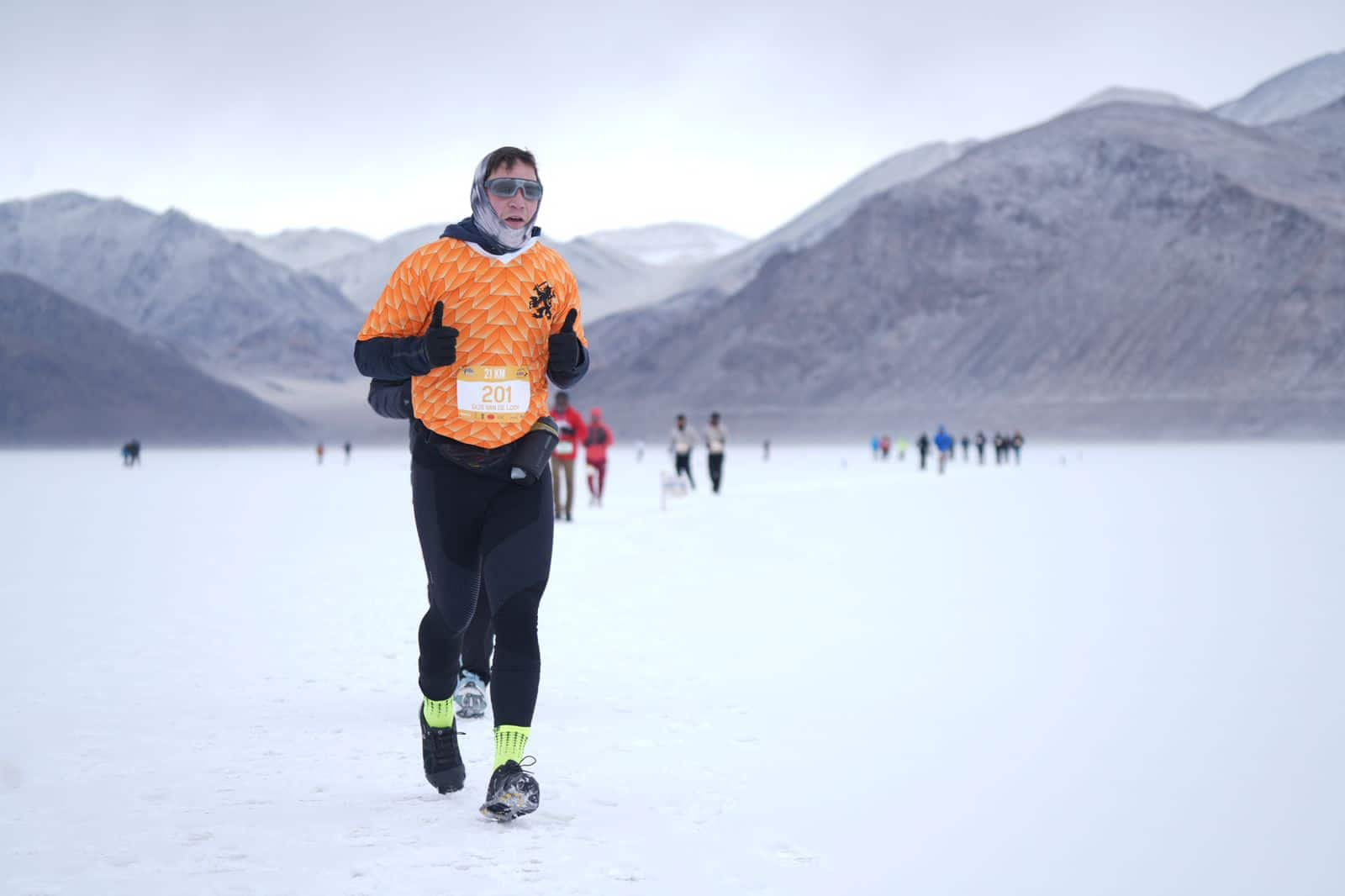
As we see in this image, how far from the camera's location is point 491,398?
16.2 ft

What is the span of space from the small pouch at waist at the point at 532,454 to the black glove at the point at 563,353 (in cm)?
19

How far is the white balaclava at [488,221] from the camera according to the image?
4930mm

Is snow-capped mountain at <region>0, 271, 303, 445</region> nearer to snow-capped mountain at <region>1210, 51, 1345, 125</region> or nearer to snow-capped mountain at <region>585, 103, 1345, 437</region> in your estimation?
snow-capped mountain at <region>585, 103, 1345, 437</region>

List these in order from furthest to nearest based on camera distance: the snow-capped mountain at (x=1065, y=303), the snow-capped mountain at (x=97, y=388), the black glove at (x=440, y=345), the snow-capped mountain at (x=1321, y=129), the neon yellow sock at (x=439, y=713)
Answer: the snow-capped mountain at (x=1321, y=129), the snow-capped mountain at (x=97, y=388), the snow-capped mountain at (x=1065, y=303), the neon yellow sock at (x=439, y=713), the black glove at (x=440, y=345)

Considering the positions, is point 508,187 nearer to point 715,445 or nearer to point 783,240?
point 715,445

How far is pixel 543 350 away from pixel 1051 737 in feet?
9.62

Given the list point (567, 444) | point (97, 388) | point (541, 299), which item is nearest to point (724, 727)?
point (541, 299)

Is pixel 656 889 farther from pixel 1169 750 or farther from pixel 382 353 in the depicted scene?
pixel 1169 750

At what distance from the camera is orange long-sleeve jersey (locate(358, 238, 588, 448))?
4930 mm

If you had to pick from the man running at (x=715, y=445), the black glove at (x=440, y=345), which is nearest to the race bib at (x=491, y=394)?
the black glove at (x=440, y=345)

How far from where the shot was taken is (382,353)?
16.3 ft

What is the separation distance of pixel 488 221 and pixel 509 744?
1781 mm

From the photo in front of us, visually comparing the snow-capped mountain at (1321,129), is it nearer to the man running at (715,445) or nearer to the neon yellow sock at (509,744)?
the man running at (715,445)

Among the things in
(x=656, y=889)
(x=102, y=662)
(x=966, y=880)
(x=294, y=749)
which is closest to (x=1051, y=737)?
(x=966, y=880)
